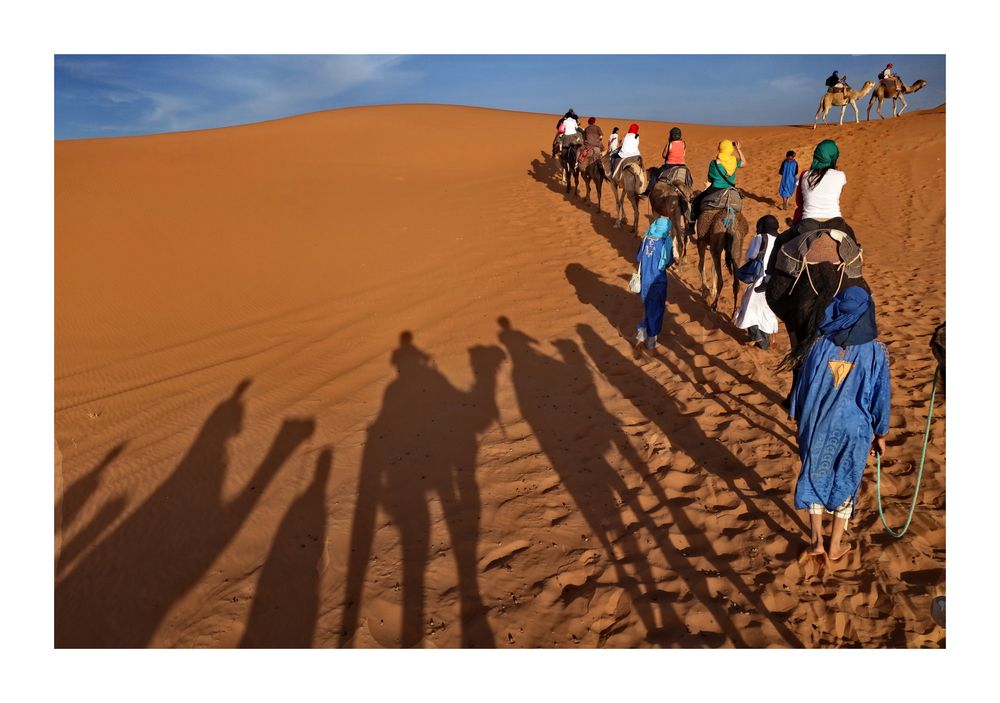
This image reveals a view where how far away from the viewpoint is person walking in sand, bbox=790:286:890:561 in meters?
3.10

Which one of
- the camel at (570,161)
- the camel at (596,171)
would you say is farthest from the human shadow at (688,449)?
the camel at (570,161)

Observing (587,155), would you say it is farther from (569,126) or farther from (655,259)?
(655,259)

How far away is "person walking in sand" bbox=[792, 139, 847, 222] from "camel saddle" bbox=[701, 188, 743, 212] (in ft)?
13.2

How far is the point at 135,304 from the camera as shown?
985 cm

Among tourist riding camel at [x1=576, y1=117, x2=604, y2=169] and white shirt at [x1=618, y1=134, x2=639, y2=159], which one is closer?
white shirt at [x1=618, y1=134, x2=639, y2=159]

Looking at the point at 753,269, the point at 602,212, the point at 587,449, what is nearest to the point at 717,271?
the point at 753,269

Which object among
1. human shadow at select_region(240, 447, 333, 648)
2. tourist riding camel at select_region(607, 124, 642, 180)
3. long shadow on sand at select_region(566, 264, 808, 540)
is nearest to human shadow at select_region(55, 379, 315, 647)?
human shadow at select_region(240, 447, 333, 648)

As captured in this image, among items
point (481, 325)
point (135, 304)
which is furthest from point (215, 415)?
point (135, 304)

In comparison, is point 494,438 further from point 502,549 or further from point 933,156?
point 933,156

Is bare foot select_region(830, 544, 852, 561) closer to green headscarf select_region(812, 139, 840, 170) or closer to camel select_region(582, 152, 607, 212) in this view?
green headscarf select_region(812, 139, 840, 170)

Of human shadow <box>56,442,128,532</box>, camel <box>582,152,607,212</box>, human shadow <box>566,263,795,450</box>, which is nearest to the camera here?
human shadow <box>56,442,128,532</box>

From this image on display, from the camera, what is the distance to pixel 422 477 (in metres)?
4.90

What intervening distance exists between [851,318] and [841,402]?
471 millimetres

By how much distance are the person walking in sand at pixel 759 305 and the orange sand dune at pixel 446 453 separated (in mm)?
281
